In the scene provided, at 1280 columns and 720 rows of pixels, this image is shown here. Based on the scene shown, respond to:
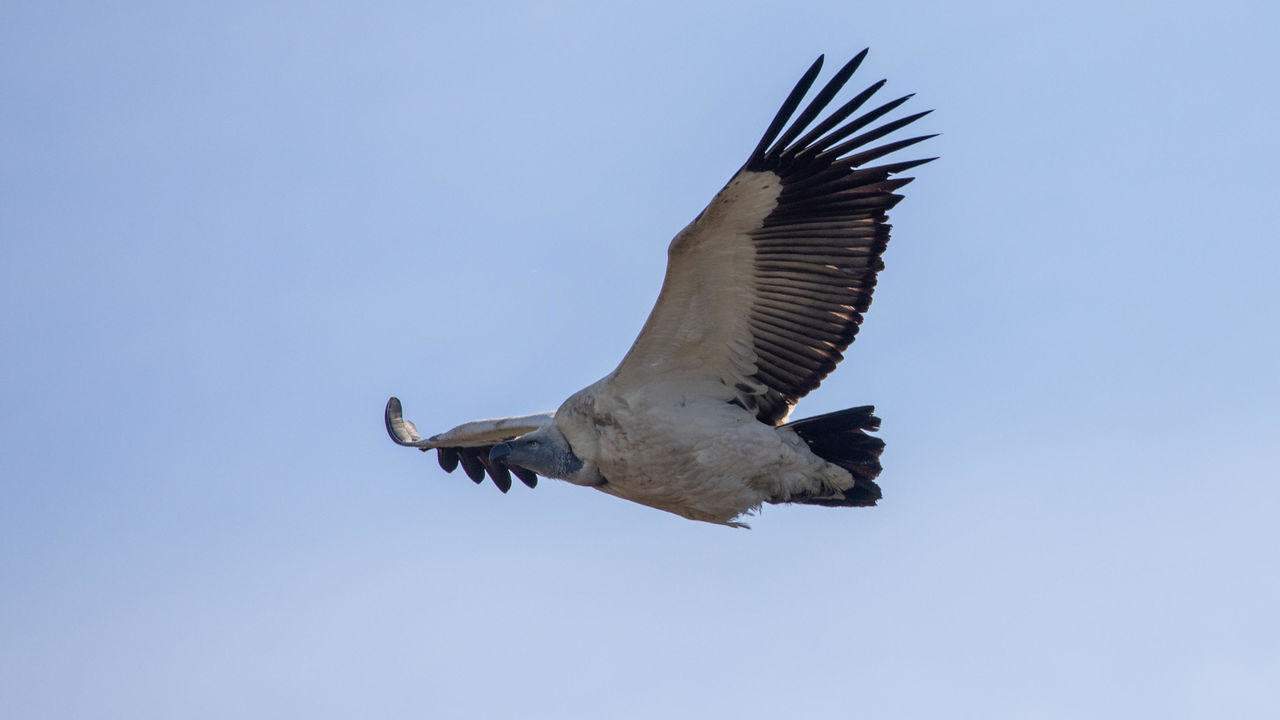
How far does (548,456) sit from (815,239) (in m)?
2.26

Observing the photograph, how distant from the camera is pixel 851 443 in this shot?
10.4 meters

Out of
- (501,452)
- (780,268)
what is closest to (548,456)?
(501,452)

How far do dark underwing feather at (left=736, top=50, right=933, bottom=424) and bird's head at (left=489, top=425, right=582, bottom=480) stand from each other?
1211 millimetres

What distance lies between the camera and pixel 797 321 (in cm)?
1041

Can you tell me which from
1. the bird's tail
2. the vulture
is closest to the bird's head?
the vulture

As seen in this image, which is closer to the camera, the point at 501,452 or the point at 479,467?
the point at 501,452

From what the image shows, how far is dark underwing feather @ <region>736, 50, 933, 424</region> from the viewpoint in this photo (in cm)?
988

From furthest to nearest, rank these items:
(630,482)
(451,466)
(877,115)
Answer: (451,466), (630,482), (877,115)

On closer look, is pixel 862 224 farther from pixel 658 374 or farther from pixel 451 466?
pixel 451 466

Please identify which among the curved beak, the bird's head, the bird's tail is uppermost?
the curved beak

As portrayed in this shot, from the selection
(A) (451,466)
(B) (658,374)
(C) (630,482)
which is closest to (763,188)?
(B) (658,374)

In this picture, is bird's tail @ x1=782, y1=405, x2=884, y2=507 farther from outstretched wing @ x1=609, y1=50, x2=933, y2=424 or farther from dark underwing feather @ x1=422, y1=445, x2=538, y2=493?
dark underwing feather @ x1=422, y1=445, x2=538, y2=493

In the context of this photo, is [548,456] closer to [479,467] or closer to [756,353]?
[756,353]

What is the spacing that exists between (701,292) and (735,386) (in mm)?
828
